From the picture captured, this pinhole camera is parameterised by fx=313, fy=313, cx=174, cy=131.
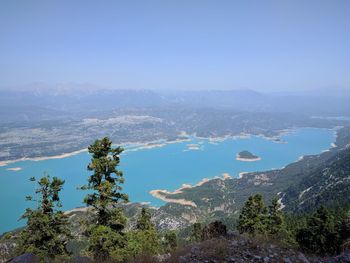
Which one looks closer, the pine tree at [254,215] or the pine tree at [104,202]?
the pine tree at [104,202]

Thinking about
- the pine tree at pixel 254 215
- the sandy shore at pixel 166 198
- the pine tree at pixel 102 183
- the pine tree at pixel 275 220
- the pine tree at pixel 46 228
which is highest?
the pine tree at pixel 102 183

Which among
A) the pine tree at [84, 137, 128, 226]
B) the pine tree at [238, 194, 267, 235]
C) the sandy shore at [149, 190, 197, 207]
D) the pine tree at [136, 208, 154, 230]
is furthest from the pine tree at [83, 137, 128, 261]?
the sandy shore at [149, 190, 197, 207]

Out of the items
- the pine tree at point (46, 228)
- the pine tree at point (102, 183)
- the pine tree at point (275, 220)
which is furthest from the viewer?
the pine tree at point (275, 220)

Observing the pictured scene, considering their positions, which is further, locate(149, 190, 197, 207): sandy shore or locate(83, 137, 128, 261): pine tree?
locate(149, 190, 197, 207): sandy shore

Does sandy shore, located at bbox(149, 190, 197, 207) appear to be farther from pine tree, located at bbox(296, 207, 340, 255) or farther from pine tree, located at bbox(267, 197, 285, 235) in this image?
pine tree, located at bbox(296, 207, 340, 255)

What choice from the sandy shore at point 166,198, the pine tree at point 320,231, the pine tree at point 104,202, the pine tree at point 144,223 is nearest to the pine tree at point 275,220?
the pine tree at point 320,231

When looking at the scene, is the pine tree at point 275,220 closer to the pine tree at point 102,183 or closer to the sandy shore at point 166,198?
the pine tree at point 102,183
